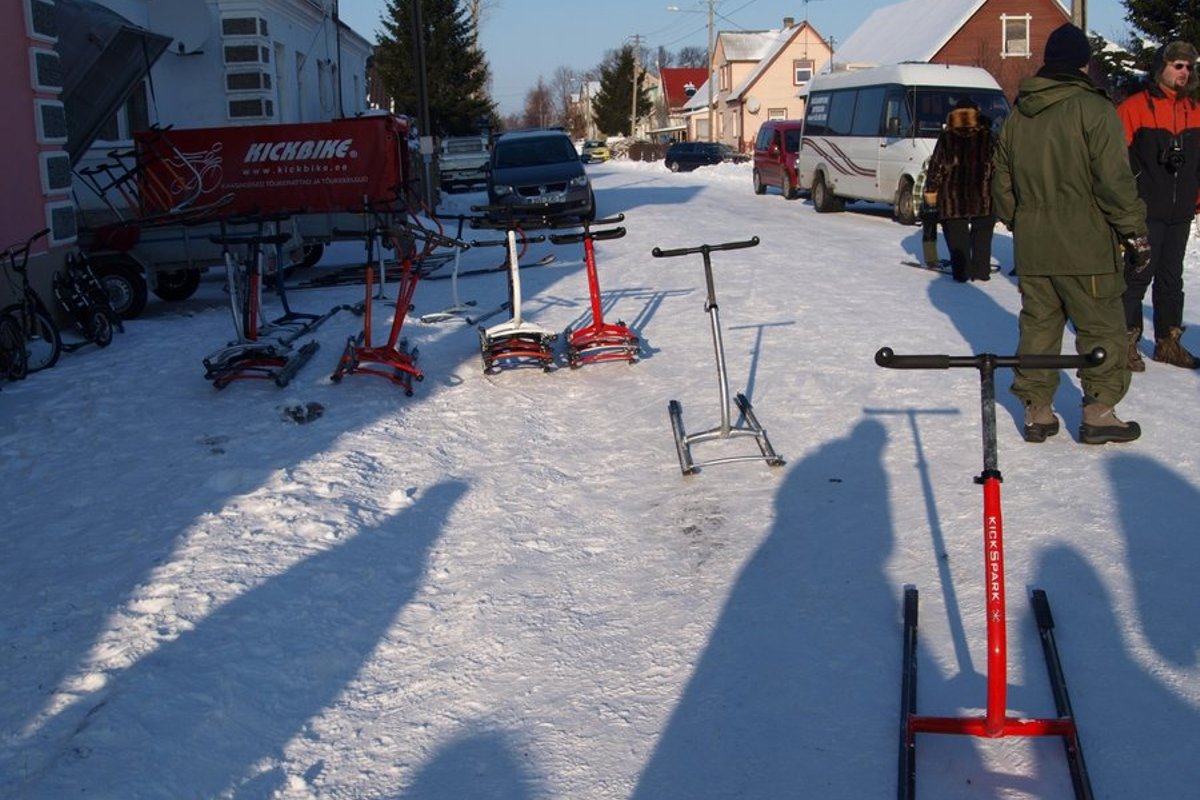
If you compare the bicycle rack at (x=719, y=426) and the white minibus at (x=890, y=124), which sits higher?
the white minibus at (x=890, y=124)

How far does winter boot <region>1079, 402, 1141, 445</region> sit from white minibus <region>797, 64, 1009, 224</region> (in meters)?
12.1

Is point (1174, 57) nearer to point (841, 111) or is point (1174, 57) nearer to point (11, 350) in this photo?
point (11, 350)

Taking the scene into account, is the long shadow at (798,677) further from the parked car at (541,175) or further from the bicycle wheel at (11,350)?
the parked car at (541,175)

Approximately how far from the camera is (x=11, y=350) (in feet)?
29.5

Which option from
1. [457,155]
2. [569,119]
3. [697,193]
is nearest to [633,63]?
[569,119]

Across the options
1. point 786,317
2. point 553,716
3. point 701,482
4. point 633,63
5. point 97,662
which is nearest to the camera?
point 553,716

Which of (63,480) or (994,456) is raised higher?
(994,456)

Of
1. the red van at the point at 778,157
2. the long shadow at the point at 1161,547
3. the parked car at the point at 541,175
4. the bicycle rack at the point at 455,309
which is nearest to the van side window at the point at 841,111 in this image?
the red van at the point at 778,157

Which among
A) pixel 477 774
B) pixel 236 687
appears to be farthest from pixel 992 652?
pixel 236 687

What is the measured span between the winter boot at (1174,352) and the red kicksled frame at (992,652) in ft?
17.3

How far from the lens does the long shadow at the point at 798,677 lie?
366 centimetres

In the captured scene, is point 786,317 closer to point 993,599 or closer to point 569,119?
point 993,599

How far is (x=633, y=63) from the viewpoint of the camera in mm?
99562

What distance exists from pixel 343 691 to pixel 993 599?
2287mm
